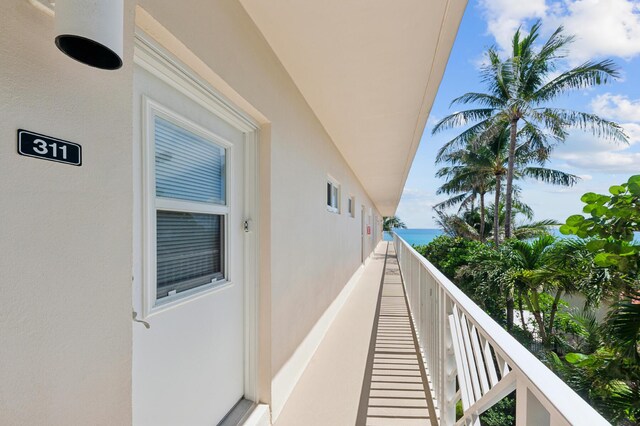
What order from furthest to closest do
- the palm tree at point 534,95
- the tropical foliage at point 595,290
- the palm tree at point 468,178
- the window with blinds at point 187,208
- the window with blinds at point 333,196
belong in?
the palm tree at point 468,178, the palm tree at point 534,95, the window with blinds at point 333,196, the tropical foliage at point 595,290, the window with blinds at point 187,208

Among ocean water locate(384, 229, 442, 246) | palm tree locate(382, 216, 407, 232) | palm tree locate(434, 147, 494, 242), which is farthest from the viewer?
palm tree locate(382, 216, 407, 232)

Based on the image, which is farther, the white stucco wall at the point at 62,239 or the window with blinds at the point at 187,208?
the window with blinds at the point at 187,208

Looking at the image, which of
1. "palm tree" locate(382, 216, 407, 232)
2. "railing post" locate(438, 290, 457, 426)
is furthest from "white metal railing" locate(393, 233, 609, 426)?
"palm tree" locate(382, 216, 407, 232)

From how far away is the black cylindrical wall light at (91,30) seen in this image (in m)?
0.60

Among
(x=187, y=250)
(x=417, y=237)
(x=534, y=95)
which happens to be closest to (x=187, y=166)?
(x=187, y=250)

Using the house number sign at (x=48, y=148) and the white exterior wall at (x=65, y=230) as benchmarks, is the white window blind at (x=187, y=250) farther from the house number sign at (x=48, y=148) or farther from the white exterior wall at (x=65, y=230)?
the house number sign at (x=48, y=148)

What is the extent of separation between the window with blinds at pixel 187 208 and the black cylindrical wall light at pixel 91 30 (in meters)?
0.55

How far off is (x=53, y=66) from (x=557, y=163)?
52.9ft

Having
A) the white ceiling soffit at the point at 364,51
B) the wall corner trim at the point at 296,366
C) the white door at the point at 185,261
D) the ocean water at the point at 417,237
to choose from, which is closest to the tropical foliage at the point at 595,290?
the white ceiling soffit at the point at 364,51

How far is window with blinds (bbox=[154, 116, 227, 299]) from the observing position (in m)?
1.26

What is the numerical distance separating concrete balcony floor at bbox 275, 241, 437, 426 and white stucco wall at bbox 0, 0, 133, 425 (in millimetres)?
1588

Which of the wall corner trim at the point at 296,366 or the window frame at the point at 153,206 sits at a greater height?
the window frame at the point at 153,206

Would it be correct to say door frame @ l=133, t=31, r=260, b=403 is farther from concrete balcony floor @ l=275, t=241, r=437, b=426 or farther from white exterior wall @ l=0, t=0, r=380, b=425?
white exterior wall @ l=0, t=0, r=380, b=425

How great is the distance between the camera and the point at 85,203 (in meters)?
0.78
